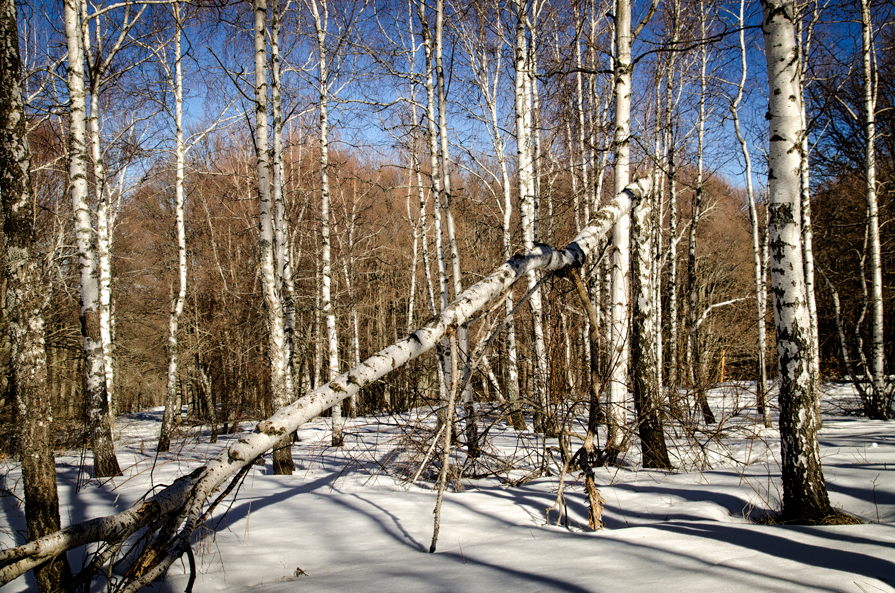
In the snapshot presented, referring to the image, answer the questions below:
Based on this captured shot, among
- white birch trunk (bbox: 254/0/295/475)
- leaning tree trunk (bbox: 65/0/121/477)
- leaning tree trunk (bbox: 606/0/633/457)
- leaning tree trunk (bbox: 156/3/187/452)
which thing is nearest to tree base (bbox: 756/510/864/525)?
leaning tree trunk (bbox: 606/0/633/457)

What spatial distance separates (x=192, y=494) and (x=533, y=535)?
7.49 feet

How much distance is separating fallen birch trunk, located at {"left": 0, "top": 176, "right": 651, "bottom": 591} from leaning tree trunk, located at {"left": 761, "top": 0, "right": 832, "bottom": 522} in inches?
89.1

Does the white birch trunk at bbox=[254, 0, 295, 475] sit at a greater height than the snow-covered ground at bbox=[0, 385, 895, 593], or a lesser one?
greater

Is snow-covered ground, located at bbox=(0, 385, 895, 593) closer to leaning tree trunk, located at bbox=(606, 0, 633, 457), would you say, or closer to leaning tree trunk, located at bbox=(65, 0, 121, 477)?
leaning tree trunk, located at bbox=(606, 0, 633, 457)

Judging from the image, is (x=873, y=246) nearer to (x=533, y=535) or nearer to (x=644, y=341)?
(x=644, y=341)

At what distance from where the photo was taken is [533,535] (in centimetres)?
316

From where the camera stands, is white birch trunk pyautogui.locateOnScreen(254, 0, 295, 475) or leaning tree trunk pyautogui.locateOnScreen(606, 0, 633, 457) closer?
leaning tree trunk pyautogui.locateOnScreen(606, 0, 633, 457)

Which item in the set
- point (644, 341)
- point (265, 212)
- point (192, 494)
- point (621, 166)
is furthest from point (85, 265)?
point (644, 341)

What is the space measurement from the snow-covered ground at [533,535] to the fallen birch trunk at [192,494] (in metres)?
1.07

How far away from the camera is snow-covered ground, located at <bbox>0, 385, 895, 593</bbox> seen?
229 centimetres

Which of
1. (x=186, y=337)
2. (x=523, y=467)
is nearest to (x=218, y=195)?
(x=186, y=337)

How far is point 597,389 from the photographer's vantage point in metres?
3.08

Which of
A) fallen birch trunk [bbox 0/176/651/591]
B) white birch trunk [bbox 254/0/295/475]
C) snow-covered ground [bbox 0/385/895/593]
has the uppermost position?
white birch trunk [bbox 254/0/295/475]

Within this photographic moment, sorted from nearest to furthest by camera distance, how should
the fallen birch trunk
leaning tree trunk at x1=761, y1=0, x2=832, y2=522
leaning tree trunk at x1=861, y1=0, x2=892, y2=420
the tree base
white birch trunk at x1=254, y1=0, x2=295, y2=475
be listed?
the fallen birch trunk
the tree base
leaning tree trunk at x1=761, y1=0, x2=832, y2=522
white birch trunk at x1=254, y1=0, x2=295, y2=475
leaning tree trunk at x1=861, y1=0, x2=892, y2=420
